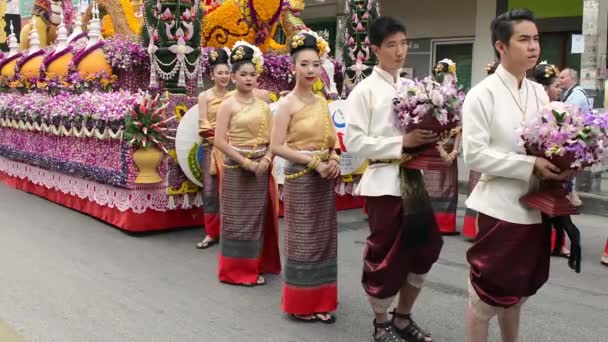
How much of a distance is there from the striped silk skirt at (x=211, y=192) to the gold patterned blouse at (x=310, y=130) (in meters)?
2.07

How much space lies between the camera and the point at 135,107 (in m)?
5.81

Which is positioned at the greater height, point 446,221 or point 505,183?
point 505,183

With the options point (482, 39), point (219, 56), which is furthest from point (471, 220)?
point (482, 39)

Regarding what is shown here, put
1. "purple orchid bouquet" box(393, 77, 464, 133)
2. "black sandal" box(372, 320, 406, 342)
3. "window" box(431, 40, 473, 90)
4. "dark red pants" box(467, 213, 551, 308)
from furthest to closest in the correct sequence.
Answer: "window" box(431, 40, 473, 90)
"black sandal" box(372, 320, 406, 342)
"purple orchid bouquet" box(393, 77, 464, 133)
"dark red pants" box(467, 213, 551, 308)

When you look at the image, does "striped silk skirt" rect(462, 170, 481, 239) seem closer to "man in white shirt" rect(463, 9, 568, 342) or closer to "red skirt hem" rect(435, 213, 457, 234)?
"red skirt hem" rect(435, 213, 457, 234)

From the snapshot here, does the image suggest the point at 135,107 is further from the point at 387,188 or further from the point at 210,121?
the point at 387,188

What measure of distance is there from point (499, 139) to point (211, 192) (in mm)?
3514

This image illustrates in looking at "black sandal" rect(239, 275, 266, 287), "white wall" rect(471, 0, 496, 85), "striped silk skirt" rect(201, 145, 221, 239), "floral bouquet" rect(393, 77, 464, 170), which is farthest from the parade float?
"white wall" rect(471, 0, 496, 85)

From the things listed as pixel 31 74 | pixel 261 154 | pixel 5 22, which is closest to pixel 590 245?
pixel 261 154

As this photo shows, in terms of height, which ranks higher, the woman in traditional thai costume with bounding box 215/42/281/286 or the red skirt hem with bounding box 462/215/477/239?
the woman in traditional thai costume with bounding box 215/42/281/286

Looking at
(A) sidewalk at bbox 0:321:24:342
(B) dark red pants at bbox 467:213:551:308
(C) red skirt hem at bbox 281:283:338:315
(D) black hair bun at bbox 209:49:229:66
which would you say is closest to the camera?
(B) dark red pants at bbox 467:213:551:308

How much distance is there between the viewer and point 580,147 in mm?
2432

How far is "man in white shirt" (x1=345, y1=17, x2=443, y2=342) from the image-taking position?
3.21 meters

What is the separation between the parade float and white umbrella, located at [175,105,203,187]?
0.01m
